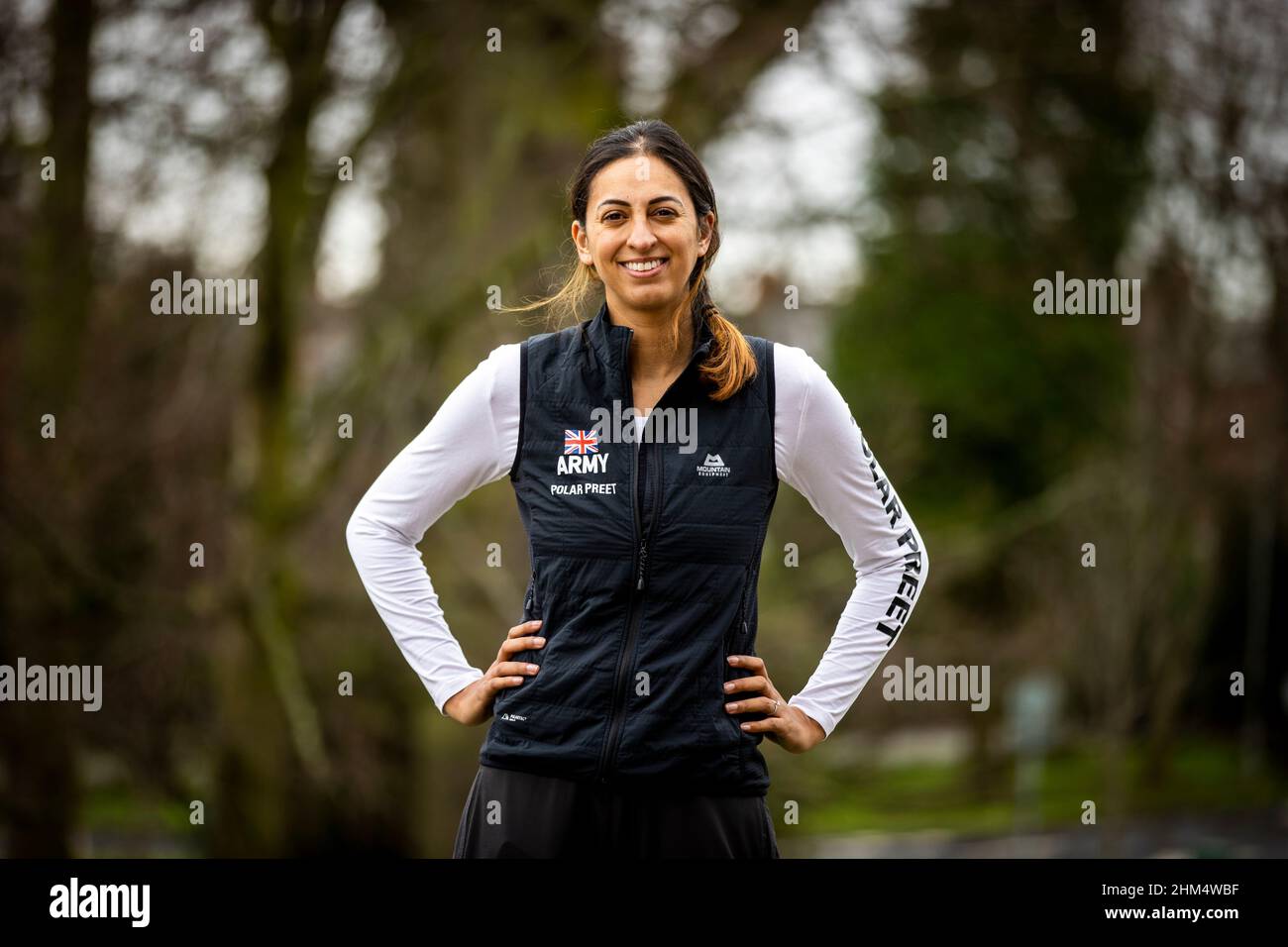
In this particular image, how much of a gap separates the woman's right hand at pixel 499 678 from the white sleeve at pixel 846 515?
610 mm

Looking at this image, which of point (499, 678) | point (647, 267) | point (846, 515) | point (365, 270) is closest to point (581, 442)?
point (647, 267)

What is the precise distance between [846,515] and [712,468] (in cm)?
41

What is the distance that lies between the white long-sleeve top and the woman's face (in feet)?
0.84

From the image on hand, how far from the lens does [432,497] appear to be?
3.12m

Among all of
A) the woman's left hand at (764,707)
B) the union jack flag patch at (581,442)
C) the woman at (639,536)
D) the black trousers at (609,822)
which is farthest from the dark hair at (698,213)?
the black trousers at (609,822)

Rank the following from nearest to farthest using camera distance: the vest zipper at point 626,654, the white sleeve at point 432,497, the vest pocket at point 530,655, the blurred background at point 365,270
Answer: the vest zipper at point 626,654 → the vest pocket at point 530,655 → the white sleeve at point 432,497 → the blurred background at point 365,270

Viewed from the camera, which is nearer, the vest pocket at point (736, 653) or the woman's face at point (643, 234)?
the vest pocket at point (736, 653)

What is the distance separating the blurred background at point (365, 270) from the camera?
9625 mm

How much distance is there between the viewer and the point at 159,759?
1105cm

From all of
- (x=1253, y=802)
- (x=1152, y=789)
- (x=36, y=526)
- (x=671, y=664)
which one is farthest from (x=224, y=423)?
(x=1253, y=802)

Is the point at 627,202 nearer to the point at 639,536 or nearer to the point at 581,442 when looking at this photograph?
the point at 581,442

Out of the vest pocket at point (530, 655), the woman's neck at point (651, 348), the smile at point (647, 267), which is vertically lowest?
the vest pocket at point (530, 655)

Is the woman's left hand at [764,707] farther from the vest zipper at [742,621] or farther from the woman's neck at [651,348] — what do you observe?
the woman's neck at [651,348]

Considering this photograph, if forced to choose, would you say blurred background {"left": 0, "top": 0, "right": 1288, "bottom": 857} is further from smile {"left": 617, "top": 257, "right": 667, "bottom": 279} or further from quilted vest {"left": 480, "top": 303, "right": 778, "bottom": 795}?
quilted vest {"left": 480, "top": 303, "right": 778, "bottom": 795}
